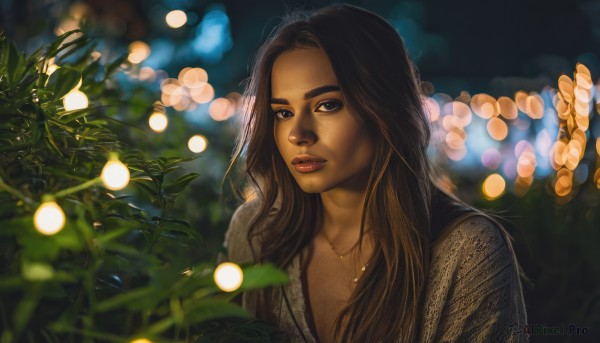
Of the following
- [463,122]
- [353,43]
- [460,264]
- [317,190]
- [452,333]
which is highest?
[463,122]

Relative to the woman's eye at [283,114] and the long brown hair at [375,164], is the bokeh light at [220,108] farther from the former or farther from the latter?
the woman's eye at [283,114]

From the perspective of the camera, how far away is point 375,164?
1796mm

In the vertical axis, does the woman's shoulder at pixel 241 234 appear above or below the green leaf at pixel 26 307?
above

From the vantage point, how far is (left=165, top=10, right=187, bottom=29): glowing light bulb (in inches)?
157

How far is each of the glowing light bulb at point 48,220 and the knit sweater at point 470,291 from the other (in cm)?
94

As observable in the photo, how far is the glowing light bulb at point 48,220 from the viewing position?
2.12 feet

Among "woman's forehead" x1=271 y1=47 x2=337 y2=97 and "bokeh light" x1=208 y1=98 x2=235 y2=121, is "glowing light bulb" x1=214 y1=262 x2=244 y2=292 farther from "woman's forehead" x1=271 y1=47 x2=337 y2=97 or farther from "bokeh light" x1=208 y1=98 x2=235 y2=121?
"bokeh light" x1=208 y1=98 x2=235 y2=121

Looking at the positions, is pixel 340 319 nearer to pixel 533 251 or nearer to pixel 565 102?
pixel 533 251

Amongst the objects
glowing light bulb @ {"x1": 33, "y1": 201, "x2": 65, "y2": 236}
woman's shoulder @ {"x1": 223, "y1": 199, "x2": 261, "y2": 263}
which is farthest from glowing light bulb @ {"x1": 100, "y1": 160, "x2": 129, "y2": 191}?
woman's shoulder @ {"x1": 223, "y1": 199, "x2": 261, "y2": 263}

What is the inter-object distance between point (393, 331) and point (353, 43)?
730 millimetres

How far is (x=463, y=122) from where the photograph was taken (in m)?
6.11

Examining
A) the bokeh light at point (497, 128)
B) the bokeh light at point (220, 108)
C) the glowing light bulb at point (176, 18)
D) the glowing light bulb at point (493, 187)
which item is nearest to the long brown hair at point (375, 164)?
the glowing light bulb at point (493, 187)

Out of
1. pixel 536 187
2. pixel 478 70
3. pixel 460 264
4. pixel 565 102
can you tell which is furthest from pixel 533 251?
pixel 478 70

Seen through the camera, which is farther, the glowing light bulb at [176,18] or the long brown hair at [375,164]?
the glowing light bulb at [176,18]
